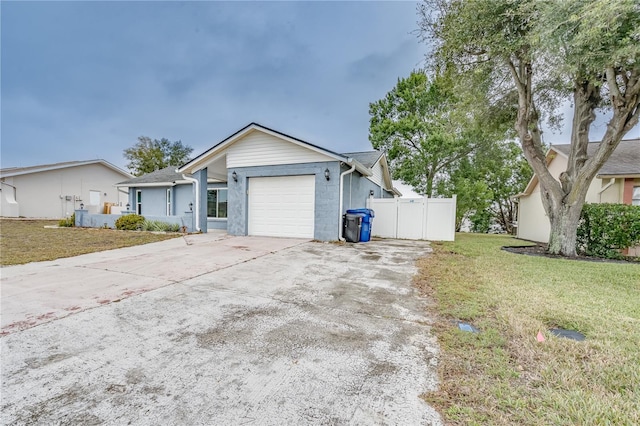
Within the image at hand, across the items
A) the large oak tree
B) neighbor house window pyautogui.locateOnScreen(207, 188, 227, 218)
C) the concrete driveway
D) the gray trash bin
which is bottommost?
the concrete driveway

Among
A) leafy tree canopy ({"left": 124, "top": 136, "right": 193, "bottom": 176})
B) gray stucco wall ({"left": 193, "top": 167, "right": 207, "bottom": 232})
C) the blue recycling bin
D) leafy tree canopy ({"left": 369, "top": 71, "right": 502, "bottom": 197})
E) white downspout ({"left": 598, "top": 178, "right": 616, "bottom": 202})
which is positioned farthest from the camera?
leafy tree canopy ({"left": 124, "top": 136, "right": 193, "bottom": 176})

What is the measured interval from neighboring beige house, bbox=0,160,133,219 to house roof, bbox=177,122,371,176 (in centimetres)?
1053

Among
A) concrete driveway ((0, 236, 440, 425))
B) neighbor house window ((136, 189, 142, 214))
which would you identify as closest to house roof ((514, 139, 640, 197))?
concrete driveway ((0, 236, 440, 425))

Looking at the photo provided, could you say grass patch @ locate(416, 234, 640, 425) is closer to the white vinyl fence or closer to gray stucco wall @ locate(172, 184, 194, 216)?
the white vinyl fence

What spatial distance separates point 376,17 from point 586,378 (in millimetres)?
14026

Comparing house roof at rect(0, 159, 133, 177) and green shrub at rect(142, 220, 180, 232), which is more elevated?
house roof at rect(0, 159, 133, 177)

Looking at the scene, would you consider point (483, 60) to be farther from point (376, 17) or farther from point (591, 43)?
point (376, 17)

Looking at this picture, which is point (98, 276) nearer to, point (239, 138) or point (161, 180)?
point (239, 138)

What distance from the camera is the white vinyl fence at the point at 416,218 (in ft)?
35.9

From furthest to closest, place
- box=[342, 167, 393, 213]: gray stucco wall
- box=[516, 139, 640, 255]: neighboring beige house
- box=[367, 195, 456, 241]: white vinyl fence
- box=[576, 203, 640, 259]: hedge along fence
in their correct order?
box=[367, 195, 456, 241]: white vinyl fence, box=[342, 167, 393, 213]: gray stucco wall, box=[516, 139, 640, 255]: neighboring beige house, box=[576, 203, 640, 259]: hedge along fence

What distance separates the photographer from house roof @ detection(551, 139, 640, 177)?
9516 millimetres

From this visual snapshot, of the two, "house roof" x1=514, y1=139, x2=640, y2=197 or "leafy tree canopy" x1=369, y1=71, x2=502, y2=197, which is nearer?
"house roof" x1=514, y1=139, x2=640, y2=197

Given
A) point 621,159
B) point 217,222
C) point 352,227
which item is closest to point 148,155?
point 217,222

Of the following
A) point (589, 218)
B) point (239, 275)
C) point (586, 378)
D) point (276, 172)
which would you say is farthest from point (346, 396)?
point (589, 218)
